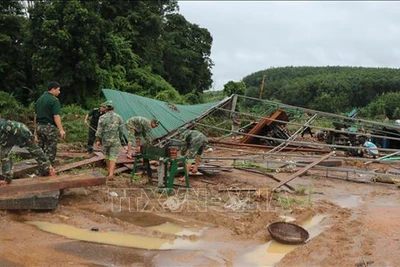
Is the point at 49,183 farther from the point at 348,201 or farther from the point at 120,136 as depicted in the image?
the point at 348,201

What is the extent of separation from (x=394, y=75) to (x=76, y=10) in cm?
5086

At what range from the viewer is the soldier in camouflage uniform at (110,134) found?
8.42 m

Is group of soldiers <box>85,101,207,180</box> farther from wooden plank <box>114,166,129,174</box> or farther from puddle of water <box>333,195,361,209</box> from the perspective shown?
puddle of water <box>333,195,361,209</box>

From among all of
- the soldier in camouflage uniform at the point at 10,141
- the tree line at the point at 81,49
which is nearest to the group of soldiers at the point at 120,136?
the soldier in camouflage uniform at the point at 10,141

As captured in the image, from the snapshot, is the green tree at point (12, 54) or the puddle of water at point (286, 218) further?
the green tree at point (12, 54)

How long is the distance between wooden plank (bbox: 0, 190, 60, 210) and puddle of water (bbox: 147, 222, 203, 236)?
4.83 feet

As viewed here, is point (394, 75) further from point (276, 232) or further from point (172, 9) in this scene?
point (276, 232)

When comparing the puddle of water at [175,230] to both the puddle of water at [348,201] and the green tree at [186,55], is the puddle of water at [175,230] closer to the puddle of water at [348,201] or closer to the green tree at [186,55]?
the puddle of water at [348,201]

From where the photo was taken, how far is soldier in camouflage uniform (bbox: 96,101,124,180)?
27.6 ft

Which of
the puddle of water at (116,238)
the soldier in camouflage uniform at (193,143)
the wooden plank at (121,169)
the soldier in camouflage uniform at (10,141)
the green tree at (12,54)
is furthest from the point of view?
the green tree at (12,54)

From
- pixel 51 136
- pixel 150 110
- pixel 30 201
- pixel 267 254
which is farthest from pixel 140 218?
pixel 150 110

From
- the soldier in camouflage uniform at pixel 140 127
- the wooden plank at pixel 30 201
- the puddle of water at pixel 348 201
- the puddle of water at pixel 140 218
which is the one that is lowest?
the puddle of water at pixel 140 218

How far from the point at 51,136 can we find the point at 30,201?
174 centimetres

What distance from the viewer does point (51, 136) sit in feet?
24.8
